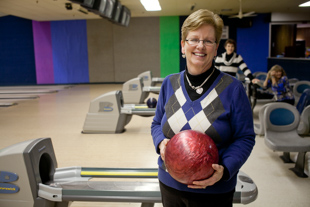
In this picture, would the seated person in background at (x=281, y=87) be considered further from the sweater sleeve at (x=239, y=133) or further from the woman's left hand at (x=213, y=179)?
the woman's left hand at (x=213, y=179)

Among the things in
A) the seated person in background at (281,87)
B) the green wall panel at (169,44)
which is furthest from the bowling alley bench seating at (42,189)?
the green wall panel at (169,44)

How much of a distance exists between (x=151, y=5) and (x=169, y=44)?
9.61ft

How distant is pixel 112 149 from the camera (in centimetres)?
360

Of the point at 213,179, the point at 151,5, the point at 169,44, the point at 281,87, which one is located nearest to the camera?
the point at 213,179

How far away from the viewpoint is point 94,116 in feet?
14.3

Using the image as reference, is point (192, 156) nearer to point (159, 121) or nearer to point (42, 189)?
point (159, 121)

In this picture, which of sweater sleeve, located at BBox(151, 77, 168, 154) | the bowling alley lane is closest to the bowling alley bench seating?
the bowling alley lane

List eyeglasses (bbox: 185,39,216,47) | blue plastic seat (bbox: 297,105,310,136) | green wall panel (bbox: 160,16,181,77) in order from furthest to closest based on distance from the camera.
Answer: green wall panel (bbox: 160,16,181,77)
blue plastic seat (bbox: 297,105,310,136)
eyeglasses (bbox: 185,39,216,47)

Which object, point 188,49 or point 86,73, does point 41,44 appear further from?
point 188,49

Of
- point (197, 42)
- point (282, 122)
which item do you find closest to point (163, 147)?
point (197, 42)

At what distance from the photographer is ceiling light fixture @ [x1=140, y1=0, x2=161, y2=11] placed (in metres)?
7.46

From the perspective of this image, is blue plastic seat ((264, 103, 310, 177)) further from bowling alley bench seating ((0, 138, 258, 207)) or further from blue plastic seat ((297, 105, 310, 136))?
bowling alley bench seating ((0, 138, 258, 207))

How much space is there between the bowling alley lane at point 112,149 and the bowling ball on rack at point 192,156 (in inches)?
53.0

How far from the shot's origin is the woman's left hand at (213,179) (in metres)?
0.97
